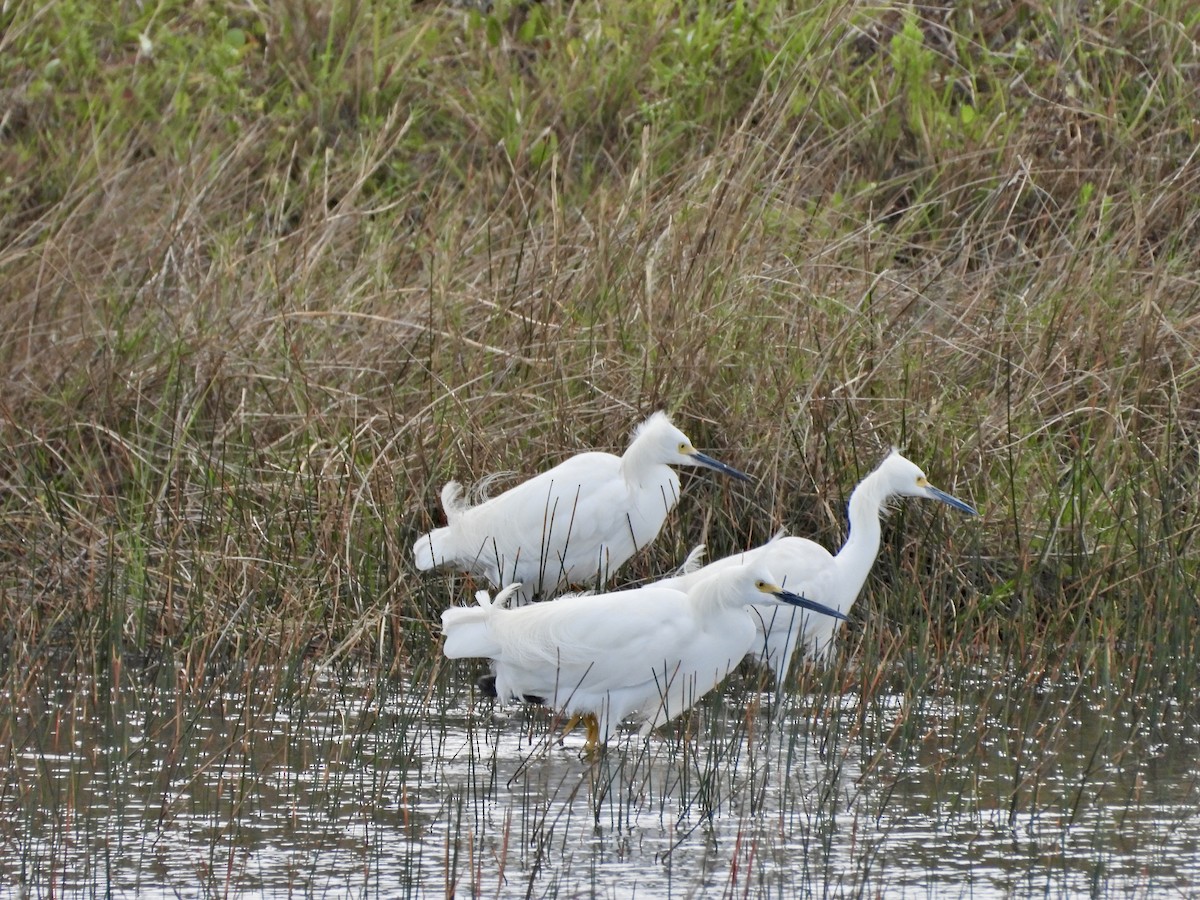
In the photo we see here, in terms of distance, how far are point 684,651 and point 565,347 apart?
2112mm

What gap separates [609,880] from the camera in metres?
3.96

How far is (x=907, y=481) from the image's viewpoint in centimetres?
589

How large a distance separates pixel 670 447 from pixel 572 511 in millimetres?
371

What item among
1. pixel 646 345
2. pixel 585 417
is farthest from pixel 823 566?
pixel 585 417

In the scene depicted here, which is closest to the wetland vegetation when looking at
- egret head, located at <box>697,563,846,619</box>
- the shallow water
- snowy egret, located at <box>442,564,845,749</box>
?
the shallow water

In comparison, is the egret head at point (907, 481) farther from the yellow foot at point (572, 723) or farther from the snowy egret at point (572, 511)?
the yellow foot at point (572, 723)

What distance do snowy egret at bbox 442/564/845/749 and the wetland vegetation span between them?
15 cm

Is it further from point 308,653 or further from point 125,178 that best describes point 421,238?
point 308,653

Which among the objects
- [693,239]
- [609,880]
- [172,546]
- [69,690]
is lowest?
[609,880]

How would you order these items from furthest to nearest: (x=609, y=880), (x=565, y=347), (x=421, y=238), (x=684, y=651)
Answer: (x=421, y=238), (x=565, y=347), (x=684, y=651), (x=609, y=880)

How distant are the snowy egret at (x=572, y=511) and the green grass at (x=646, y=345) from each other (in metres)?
0.22

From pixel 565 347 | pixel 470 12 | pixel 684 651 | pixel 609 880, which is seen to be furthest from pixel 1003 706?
pixel 470 12

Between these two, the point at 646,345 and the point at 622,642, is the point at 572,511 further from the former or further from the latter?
the point at 622,642

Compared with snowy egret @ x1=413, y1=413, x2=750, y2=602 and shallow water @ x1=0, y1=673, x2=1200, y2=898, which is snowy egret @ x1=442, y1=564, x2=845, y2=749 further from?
snowy egret @ x1=413, y1=413, x2=750, y2=602
